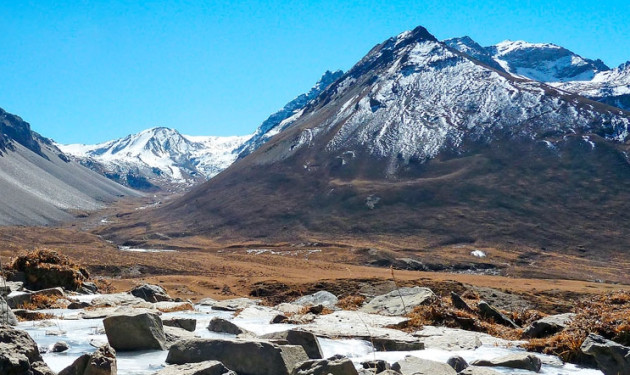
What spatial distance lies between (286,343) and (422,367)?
7.13ft

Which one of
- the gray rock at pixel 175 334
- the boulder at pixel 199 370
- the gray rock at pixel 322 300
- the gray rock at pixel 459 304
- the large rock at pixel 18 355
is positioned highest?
the large rock at pixel 18 355

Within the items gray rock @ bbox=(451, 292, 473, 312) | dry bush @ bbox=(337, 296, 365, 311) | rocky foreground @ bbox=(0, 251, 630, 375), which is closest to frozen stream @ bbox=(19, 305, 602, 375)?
rocky foreground @ bbox=(0, 251, 630, 375)

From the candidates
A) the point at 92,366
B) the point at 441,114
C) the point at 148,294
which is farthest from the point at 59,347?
the point at 441,114

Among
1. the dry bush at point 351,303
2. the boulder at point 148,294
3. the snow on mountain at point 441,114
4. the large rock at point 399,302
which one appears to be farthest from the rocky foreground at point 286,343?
the snow on mountain at point 441,114

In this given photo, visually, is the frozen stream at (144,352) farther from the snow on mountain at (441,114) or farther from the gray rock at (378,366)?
the snow on mountain at (441,114)

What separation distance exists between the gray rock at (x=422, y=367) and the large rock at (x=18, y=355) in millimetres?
4889

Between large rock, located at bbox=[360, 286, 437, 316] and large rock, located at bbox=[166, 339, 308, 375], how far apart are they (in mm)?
8688

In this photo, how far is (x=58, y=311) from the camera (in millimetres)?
13383

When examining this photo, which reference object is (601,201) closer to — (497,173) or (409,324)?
(497,173)

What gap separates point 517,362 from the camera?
889 cm

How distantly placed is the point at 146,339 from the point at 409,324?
7098 millimetres

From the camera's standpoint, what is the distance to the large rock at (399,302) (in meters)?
16.2

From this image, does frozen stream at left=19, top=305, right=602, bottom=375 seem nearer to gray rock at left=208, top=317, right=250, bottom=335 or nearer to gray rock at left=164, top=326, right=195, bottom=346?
gray rock at left=208, top=317, right=250, bottom=335

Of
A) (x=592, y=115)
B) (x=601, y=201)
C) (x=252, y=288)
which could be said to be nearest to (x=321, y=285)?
(x=252, y=288)
